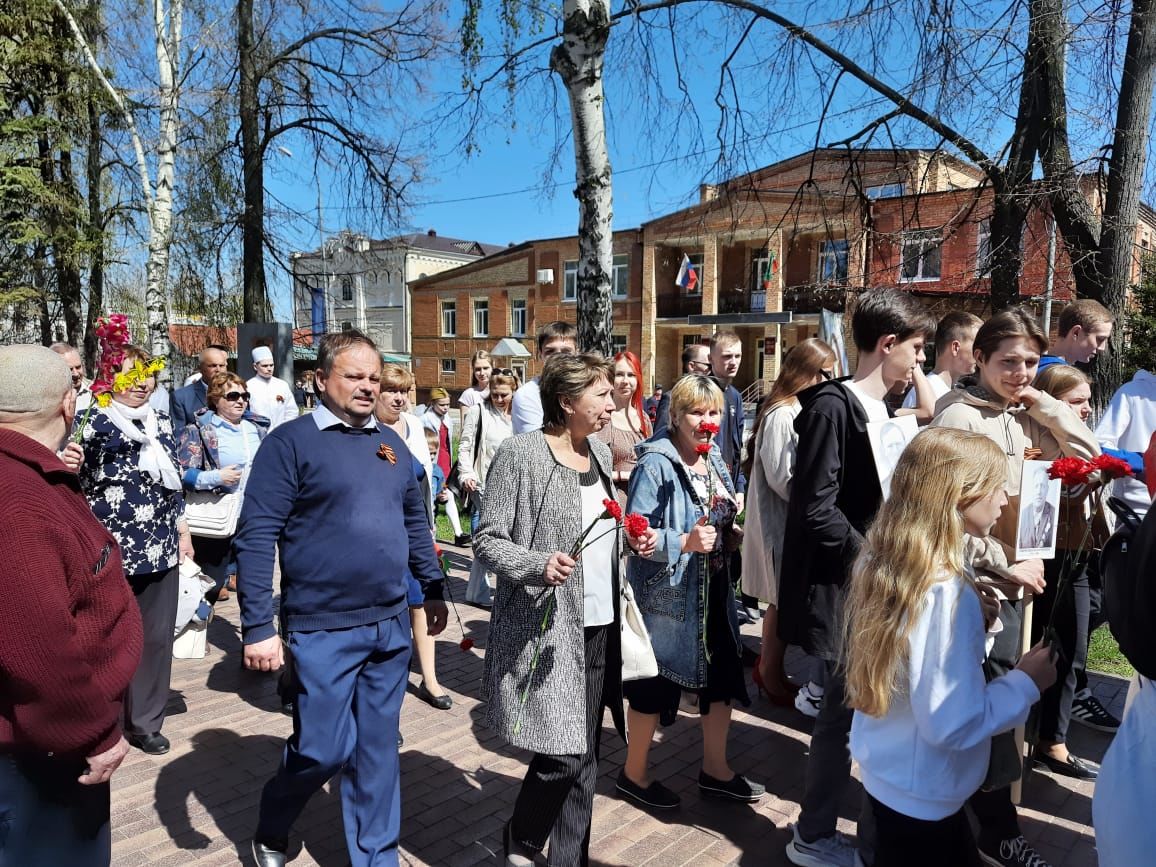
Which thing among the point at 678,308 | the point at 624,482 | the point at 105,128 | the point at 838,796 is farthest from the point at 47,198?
the point at 678,308

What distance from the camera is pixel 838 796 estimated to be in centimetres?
306

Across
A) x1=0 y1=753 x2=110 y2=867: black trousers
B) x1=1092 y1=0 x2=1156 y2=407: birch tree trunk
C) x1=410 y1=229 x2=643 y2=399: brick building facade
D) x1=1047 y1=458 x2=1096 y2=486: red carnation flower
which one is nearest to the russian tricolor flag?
x1=410 y1=229 x2=643 y2=399: brick building facade

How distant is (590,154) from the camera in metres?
6.66

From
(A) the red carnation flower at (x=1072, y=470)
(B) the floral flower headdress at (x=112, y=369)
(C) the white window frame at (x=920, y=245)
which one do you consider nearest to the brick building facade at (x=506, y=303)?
(C) the white window frame at (x=920, y=245)

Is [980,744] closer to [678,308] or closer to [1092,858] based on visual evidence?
[1092,858]

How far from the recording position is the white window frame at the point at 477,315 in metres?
43.6

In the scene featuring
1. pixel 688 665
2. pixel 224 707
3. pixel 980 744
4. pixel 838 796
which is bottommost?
pixel 224 707

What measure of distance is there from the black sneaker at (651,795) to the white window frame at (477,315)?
4086 centimetres

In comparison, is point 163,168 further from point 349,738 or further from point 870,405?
point 870,405

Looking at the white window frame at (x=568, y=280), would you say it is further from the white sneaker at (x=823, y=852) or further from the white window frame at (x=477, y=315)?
the white sneaker at (x=823, y=852)

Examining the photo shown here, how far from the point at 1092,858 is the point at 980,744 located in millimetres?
1689

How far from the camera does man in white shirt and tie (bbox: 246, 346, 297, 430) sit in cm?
852

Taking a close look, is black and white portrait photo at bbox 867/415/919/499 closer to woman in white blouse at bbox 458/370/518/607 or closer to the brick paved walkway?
the brick paved walkway

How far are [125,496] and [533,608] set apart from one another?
2.48m
